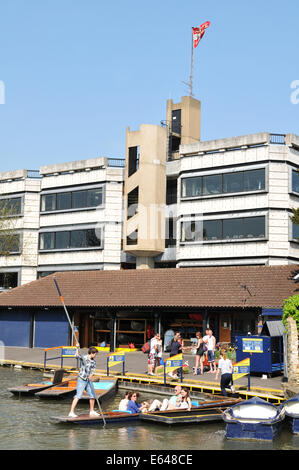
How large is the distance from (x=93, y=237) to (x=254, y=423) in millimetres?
37290

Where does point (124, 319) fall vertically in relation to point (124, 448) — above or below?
above

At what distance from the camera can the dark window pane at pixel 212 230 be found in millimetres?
46312

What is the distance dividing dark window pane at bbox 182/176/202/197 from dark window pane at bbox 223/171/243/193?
2.40 meters

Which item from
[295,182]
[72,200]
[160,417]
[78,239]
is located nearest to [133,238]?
[78,239]

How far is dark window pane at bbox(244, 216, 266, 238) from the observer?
44.2 m

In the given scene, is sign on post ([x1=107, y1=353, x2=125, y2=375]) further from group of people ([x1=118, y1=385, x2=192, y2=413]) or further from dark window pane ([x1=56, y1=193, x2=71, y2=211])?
dark window pane ([x1=56, y1=193, x2=71, y2=211])

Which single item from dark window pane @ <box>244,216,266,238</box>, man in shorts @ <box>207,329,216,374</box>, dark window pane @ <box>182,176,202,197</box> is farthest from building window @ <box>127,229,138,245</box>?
man in shorts @ <box>207,329,216,374</box>

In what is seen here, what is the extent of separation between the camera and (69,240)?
5356cm

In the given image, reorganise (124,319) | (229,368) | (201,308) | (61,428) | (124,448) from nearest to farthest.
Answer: (124,448)
(61,428)
(229,368)
(201,308)
(124,319)

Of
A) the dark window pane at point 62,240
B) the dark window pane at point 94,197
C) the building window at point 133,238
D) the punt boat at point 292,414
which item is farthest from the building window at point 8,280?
the punt boat at point 292,414

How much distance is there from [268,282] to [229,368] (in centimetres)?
1557

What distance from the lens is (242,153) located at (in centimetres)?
4566
